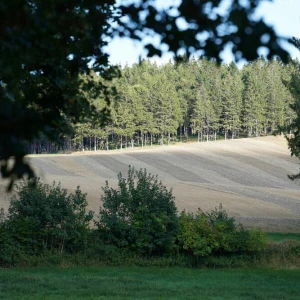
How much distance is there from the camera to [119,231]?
2672cm

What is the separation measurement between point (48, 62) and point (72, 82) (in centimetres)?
64

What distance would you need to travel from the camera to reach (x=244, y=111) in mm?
129125

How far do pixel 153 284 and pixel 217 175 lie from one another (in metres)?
48.0

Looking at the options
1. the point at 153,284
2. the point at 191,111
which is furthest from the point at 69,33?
the point at 191,111

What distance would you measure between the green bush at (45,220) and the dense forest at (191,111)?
88318 millimetres

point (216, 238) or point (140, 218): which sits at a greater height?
point (140, 218)

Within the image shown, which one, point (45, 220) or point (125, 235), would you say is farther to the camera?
point (125, 235)

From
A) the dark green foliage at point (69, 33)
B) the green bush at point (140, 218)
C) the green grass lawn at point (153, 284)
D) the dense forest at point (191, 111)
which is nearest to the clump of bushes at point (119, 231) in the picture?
the green bush at point (140, 218)

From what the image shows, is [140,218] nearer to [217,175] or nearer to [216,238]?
[216,238]

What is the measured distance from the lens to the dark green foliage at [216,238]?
2641 centimetres

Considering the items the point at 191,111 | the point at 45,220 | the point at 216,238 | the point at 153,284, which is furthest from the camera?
the point at 191,111

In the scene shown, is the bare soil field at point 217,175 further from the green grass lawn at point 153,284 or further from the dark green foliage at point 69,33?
the dark green foliage at point 69,33

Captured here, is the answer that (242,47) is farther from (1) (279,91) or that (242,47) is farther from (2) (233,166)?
Answer: (1) (279,91)

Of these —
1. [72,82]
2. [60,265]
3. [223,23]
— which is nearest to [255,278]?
[60,265]
